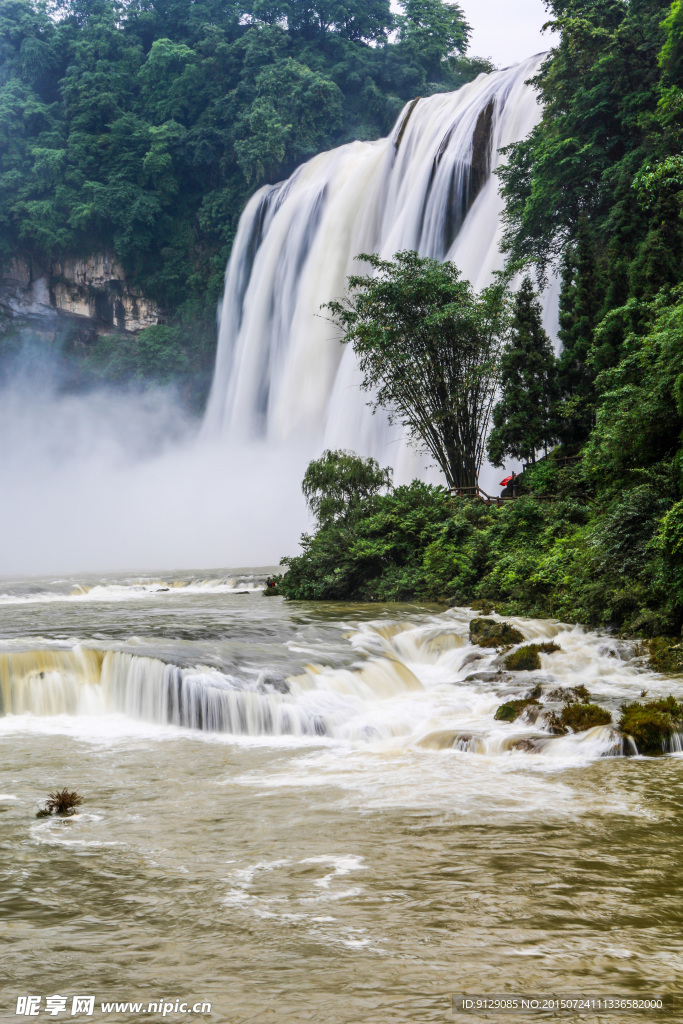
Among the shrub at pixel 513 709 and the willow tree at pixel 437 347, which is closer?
the shrub at pixel 513 709

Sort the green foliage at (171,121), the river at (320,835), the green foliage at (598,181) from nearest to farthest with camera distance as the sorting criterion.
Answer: the river at (320,835) < the green foliage at (598,181) < the green foliage at (171,121)

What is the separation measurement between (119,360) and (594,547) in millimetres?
45886

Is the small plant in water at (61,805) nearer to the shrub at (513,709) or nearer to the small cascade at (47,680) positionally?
the small cascade at (47,680)

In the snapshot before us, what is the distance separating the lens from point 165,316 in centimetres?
5528

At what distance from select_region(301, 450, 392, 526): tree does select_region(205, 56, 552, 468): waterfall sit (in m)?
6.87

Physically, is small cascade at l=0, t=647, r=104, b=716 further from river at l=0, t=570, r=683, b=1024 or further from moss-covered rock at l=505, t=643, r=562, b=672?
moss-covered rock at l=505, t=643, r=562, b=672

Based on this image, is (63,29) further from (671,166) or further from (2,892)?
(2,892)

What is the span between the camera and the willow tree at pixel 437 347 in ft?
73.5

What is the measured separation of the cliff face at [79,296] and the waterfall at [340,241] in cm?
1038

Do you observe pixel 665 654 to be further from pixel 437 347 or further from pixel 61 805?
pixel 437 347

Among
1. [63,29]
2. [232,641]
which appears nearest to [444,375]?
[232,641]

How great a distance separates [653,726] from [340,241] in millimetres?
33690

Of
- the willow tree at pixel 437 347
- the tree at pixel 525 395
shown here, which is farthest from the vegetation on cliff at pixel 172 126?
the tree at pixel 525 395

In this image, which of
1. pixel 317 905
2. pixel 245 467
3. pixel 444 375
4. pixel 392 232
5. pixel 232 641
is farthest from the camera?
pixel 245 467
